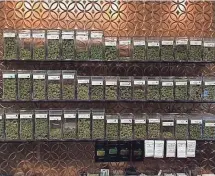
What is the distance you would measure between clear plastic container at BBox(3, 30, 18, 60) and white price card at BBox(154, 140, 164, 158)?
1652mm

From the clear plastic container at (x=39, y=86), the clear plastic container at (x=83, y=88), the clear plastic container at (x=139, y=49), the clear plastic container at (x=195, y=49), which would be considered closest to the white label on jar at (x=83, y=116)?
the clear plastic container at (x=83, y=88)

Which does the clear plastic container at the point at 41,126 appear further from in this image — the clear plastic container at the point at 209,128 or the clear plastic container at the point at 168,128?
the clear plastic container at the point at 209,128

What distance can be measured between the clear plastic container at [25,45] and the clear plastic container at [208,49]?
173 cm

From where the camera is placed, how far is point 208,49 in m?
3.70

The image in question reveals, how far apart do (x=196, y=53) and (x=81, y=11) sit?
4.14ft

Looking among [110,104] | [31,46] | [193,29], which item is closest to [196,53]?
[193,29]

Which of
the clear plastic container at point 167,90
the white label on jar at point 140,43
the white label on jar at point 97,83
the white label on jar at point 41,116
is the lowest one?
the white label on jar at point 41,116

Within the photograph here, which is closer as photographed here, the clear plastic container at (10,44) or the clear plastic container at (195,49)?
the clear plastic container at (10,44)

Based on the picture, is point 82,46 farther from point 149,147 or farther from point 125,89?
point 149,147

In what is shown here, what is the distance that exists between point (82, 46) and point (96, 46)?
14 cm

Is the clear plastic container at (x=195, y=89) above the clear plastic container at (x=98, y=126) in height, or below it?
above

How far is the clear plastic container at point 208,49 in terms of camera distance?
3682 mm

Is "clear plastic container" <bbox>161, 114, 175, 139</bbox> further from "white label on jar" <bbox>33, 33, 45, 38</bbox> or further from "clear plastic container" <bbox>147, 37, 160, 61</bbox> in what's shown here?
"white label on jar" <bbox>33, 33, 45, 38</bbox>

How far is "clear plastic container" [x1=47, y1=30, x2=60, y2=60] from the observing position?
358cm
